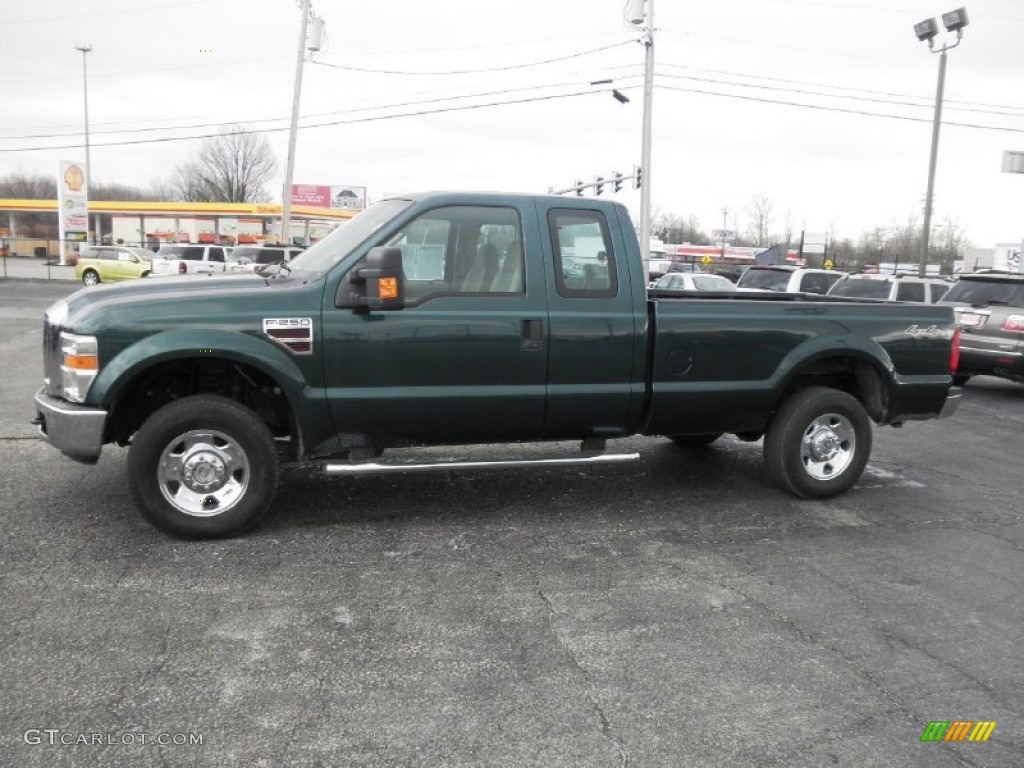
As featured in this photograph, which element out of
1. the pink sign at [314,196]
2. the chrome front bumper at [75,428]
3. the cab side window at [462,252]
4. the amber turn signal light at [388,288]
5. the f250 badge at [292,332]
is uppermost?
the pink sign at [314,196]

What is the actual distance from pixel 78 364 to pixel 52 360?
42 centimetres

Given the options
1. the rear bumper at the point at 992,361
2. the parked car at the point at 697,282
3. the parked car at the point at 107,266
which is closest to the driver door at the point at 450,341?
the rear bumper at the point at 992,361

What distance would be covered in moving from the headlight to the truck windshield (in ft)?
4.37

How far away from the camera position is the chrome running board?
4785 mm

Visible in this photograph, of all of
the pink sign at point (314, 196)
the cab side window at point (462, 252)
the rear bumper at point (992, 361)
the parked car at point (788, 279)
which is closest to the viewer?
the cab side window at point (462, 252)

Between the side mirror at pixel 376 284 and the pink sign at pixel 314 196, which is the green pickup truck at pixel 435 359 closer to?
the side mirror at pixel 376 284

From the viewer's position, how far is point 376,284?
4652 mm

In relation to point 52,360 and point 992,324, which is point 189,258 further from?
point 52,360

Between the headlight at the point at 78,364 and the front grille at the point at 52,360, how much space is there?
5.6 inches

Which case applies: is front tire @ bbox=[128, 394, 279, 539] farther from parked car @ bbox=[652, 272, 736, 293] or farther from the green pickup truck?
parked car @ bbox=[652, 272, 736, 293]

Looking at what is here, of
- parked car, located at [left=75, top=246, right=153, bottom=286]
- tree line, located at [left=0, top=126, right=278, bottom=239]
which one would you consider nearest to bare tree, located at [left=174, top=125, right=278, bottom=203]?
tree line, located at [left=0, top=126, right=278, bottom=239]

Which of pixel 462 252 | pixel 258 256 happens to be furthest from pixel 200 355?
pixel 258 256

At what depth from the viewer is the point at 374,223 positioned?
17.0 ft

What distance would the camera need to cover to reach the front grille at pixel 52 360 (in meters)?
4.71
